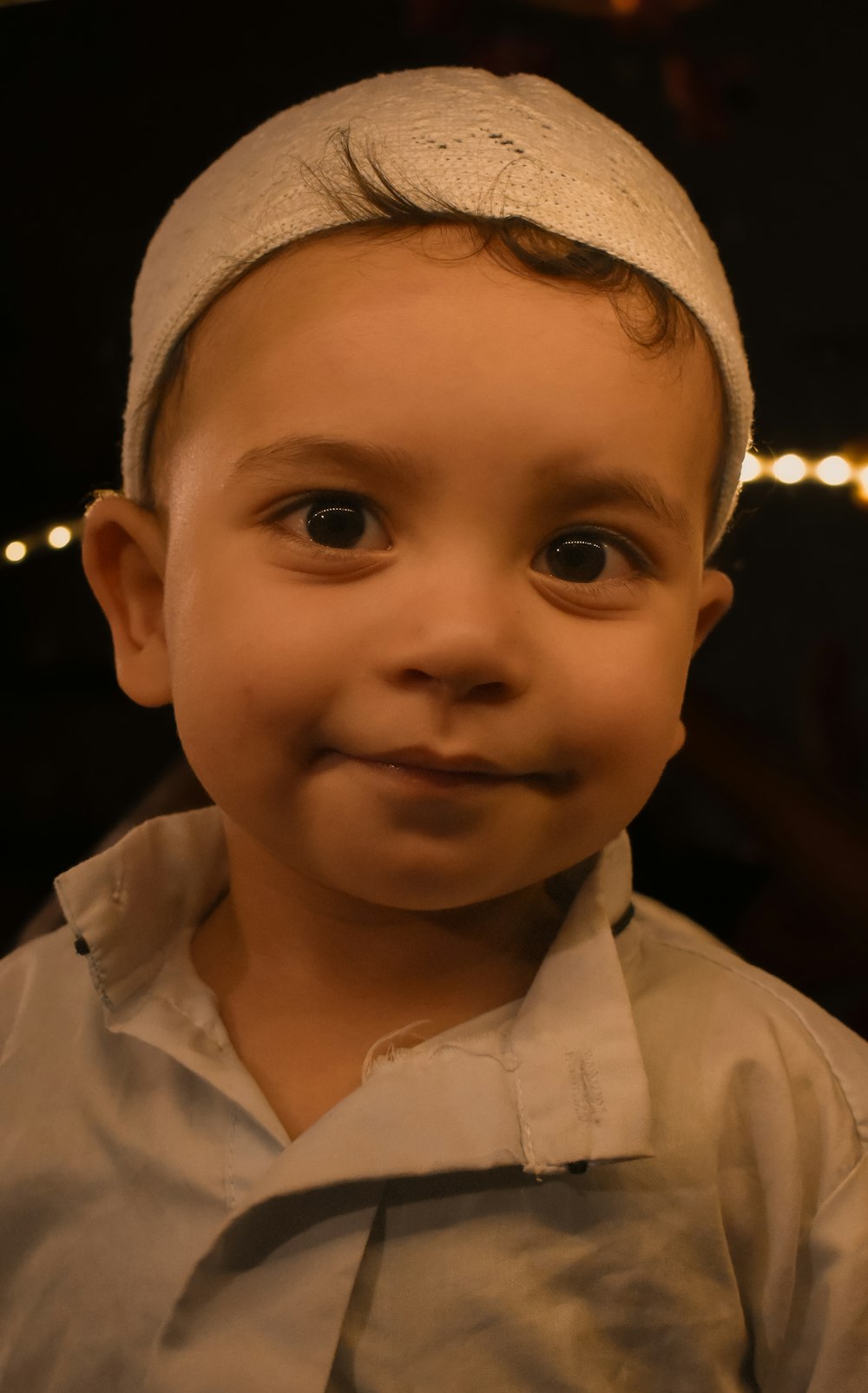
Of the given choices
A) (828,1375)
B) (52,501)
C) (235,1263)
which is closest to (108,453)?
(52,501)

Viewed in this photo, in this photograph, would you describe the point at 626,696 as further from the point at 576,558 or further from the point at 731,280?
the point at 731,280

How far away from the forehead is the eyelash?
0.04 meters

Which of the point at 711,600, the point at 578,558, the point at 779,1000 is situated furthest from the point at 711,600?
the point at 779,1000

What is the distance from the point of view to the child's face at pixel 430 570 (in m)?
0.66

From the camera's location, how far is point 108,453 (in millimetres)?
1108

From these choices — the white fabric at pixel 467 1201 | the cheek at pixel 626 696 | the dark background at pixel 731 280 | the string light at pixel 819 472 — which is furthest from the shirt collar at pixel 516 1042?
the string light at pixel 819 472

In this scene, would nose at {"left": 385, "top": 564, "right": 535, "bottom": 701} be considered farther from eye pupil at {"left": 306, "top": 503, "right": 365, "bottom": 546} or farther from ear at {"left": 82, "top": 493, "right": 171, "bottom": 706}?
ear at {"left": 82, "top": 493, "right": 171, "bottom": 706}

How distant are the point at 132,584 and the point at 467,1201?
1.60 feet

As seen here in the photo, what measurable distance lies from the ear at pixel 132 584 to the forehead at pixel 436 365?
0.11m

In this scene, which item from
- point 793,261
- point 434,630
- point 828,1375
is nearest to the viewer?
point 434,630

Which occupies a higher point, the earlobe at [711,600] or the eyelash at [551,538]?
the eyelash at [551,538]

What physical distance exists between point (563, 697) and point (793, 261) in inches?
22.2

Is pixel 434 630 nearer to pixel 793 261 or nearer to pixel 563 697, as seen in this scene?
pixel 563 697

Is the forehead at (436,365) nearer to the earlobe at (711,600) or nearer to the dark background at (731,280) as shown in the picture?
the earlobe at (711,600)
